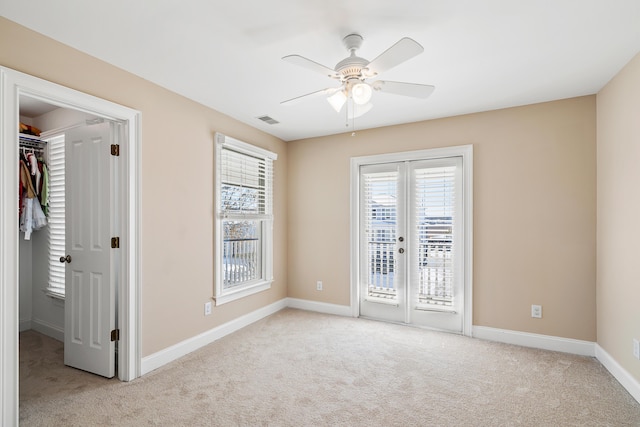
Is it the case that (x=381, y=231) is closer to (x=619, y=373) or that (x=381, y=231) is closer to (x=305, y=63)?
(x=619, y=373)

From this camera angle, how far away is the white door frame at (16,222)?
1.92 m

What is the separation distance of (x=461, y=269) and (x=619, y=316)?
1.35m

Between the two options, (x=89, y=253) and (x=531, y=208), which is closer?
(x=89, y=253)

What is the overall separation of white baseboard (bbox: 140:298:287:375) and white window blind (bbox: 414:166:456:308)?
206 centimetres

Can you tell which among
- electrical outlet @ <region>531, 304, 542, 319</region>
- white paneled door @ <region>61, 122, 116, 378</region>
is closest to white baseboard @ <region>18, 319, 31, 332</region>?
white paneled door @ <region>61, 122, 116, 378</region>

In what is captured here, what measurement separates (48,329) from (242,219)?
251cm

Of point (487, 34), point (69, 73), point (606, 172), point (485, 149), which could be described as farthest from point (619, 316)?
point (69, 73)

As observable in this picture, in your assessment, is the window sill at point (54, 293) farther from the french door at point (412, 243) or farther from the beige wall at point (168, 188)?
the french door at point (412, 243)

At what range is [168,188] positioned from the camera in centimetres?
299

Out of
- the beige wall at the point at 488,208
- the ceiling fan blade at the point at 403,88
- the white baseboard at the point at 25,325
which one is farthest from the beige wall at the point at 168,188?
the white baseboard at the point at 25,325

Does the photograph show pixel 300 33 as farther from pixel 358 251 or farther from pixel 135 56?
pixel 358 251

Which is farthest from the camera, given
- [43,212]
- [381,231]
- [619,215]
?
[381,231]

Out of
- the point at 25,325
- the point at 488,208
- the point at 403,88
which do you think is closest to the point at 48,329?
the point at 25,325

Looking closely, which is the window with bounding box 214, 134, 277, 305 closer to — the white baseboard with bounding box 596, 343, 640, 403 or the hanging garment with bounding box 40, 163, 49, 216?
the hanging garment with bounding box 40, 163, 49, 216
